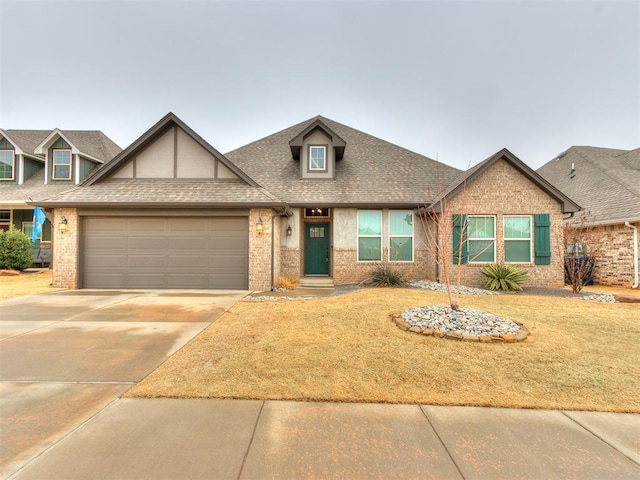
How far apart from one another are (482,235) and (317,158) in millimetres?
7647

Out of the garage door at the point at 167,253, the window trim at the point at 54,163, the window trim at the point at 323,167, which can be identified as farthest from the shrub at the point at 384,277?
the window trim at the point at 54,163

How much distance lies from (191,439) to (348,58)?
75.8ft

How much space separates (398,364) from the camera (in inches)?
151

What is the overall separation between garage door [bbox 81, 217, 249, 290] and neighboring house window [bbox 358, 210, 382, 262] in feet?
15.1

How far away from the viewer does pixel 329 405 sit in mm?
2900

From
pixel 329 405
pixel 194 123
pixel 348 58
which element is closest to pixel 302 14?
pixel 348 58

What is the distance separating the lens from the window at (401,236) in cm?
1154

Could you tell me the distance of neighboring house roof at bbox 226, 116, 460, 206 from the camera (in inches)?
454

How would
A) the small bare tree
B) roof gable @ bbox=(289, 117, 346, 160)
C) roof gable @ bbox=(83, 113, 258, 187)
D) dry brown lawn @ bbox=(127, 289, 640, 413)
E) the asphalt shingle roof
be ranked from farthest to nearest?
1. roof gable @ bbox=(289, 117, 346, 160)
2. the small bare tree
3. roof gable @ bbox=(83, 113, 258, 187)
4. the asphalt shingle roof
5. dry brown lawn @ bbox=(127, 289, 640, 413)

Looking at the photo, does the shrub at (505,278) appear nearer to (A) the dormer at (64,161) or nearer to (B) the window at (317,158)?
(B) the window at (317,158)

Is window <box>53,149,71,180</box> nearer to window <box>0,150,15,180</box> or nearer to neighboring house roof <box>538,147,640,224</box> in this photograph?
window <box>0,150,15,180</box>

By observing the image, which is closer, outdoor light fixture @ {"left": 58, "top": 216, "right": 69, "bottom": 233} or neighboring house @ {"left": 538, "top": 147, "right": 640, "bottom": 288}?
outdoor light fixture @ {"left": 58, "top": 216, "right": 69, "bottom": 233}

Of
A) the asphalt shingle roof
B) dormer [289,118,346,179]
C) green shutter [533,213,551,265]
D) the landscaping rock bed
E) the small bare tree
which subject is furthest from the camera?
dormer [289,118,346,179]

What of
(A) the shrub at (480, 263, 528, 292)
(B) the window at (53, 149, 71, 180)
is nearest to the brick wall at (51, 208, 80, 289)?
(B) the window at (53, 149, 71, 180)
